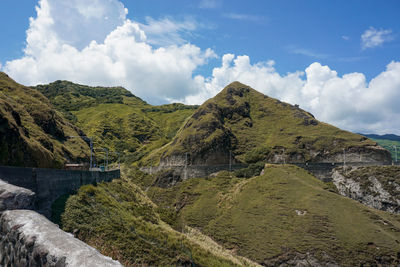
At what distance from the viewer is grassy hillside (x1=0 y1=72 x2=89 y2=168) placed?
27.4 m

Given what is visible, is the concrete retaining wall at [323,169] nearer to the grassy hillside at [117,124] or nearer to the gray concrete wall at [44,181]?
the gray concrete wall at [44,181]

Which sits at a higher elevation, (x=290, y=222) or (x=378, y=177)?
(x=378, y=177)

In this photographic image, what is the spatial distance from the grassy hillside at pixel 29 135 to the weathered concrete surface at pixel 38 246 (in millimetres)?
19460

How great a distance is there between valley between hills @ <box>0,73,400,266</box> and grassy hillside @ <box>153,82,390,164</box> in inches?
13.6

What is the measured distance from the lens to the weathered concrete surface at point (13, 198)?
8.95m

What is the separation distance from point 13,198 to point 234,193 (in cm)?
5571

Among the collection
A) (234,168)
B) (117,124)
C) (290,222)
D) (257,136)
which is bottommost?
(290,222)

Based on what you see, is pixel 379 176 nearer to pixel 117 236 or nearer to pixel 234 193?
pixel 234 193

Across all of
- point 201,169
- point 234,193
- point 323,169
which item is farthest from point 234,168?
point 323,169

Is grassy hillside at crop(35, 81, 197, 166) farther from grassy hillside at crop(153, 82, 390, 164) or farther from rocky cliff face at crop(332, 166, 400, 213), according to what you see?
rocky cliff face at crop(332, 166, 400, 213)

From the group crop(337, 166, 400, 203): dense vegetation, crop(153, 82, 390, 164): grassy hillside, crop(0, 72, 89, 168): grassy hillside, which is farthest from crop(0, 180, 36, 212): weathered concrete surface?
crop(153, 82, 390, 164): grassy hillside

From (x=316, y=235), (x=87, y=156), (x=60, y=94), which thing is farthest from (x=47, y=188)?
(x=60, y=94)

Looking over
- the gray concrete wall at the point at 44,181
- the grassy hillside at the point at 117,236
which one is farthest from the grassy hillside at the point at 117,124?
the grassy hillside at the point at 117,236

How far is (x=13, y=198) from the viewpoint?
9133mm
